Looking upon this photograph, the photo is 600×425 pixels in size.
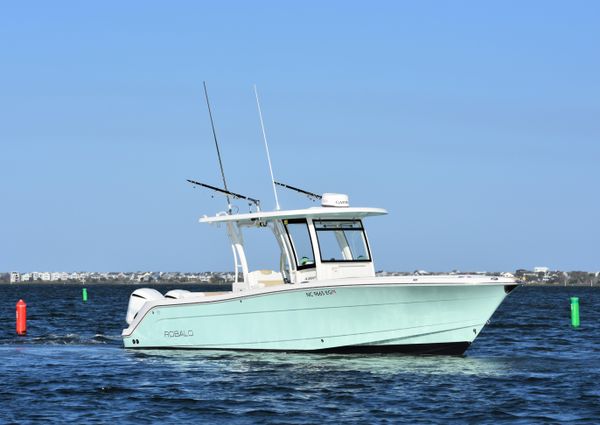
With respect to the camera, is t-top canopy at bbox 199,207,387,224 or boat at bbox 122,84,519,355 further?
t-top canopy at bbox 199,207,387,224

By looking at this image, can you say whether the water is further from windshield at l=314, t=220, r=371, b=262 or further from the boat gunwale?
windshield at l=314, t=220, r=371, b=262

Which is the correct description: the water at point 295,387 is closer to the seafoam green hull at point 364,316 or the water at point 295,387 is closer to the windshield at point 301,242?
the seafoam green hull at point 364,316

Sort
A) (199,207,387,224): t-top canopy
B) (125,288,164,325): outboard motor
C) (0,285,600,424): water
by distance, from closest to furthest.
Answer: (0,285,600,424): water → (199,207,387,224): t-top canopy → (125,288,164,325): outboard motor

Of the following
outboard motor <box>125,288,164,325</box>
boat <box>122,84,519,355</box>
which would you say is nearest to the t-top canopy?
boat <box>122,84,519,355</box>

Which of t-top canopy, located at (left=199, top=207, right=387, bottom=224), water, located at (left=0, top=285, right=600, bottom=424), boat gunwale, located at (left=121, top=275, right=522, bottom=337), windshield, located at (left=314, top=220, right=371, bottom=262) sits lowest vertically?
water, located at (left=0, top=285, right=600, bottom=424)

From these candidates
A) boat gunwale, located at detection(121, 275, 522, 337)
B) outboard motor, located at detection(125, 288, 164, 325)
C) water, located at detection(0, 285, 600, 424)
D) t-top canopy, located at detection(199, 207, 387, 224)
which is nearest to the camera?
water, located at detection(0, 285, 600, 424)

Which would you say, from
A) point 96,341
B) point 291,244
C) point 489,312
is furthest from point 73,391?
point 96,341

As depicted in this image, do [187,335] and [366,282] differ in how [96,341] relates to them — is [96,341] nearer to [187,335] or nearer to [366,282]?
[187,335]

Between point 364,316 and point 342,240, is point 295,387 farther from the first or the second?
point 342,240

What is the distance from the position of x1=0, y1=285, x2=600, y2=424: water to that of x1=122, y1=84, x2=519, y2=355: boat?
0.35 metres

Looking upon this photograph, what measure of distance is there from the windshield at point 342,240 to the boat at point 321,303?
22 mm

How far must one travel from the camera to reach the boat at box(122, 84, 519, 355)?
21.9 meters

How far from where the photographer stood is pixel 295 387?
18641 mm

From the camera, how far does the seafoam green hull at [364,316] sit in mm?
21875
